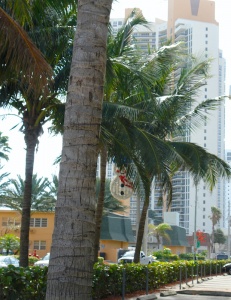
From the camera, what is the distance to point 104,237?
56.2 meters

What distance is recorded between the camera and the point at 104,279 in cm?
1700

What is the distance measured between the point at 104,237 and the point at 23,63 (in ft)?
151

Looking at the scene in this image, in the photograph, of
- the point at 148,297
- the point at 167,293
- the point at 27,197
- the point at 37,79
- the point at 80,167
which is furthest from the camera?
the point at 167,293

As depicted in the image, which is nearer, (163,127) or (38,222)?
(163,127)

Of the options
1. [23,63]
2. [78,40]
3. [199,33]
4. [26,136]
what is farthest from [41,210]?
[199,33]

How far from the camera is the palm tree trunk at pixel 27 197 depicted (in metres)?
16.5

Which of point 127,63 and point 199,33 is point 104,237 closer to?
point 127,63

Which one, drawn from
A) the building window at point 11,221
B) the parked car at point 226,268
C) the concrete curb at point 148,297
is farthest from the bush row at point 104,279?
the building window at point 11,221

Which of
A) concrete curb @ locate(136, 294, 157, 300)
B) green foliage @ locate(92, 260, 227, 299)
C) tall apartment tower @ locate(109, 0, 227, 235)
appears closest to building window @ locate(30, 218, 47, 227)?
green foliage @ locate(92, 260, 227, 299)

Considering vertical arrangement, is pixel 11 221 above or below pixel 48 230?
above

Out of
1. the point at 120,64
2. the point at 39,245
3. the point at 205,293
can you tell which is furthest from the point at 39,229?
the point at 120,64

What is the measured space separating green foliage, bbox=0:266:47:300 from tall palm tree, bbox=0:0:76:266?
9.68ft

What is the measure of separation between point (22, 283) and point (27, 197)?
173 inches

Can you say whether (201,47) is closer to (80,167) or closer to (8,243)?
(8,243)
